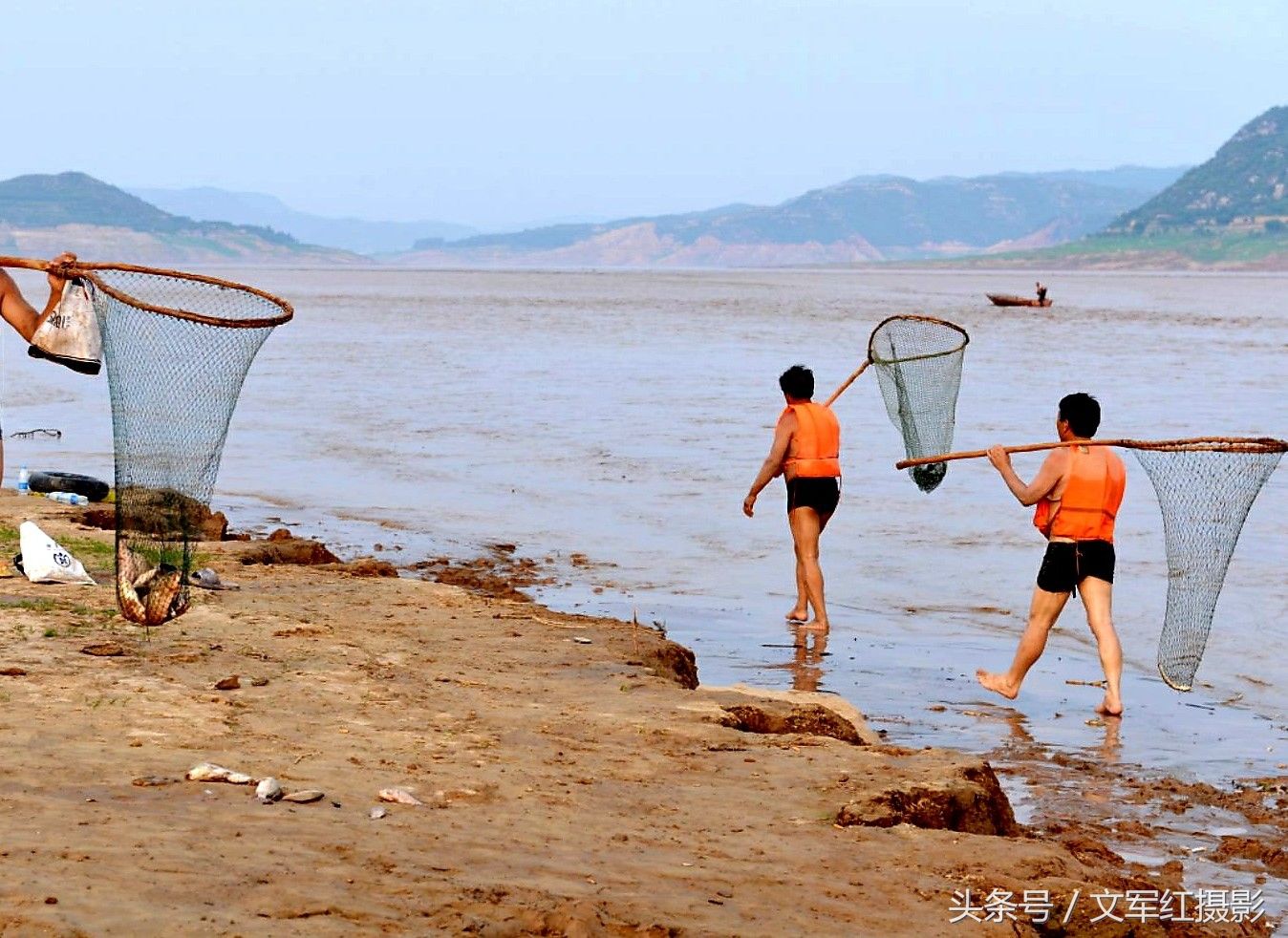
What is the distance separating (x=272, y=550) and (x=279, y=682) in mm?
4197

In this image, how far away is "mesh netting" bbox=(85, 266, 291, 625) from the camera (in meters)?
7.41

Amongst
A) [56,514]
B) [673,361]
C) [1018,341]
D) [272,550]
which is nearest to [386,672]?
[272,550]

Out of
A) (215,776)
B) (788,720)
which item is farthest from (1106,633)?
(215,776)

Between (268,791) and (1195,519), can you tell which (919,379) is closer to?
(1195,519)

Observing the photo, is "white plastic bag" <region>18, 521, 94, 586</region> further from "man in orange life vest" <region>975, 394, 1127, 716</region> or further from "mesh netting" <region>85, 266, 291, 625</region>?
"man in orange life vest" <region>975, 394, 1127, 716</region>

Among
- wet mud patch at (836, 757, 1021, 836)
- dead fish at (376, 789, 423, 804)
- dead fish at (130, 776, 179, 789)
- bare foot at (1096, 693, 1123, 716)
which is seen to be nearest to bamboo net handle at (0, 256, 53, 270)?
dead fish at (130, 776, 179, 789)

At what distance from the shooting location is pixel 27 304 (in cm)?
768

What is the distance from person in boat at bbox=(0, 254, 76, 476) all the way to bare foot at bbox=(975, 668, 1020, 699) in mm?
5115

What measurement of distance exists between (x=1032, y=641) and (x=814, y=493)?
2.28m

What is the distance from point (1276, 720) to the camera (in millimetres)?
8859

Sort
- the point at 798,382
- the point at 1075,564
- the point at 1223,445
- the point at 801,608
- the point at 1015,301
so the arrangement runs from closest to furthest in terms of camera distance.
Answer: the point at 1223,445
the point at 1075,564
the point at 798,382
the point at 801,608
the point at 1015,301

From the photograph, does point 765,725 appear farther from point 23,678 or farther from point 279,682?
point 23,678

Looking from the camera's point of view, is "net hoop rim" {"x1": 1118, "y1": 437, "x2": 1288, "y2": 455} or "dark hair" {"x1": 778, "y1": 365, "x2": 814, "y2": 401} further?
"dark hair" {"x1": 778, "y1": 365, "x2": 814, "y2": 401}

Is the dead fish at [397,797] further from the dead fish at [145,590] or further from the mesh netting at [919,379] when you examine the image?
the mesh netting at [919,379]
